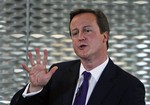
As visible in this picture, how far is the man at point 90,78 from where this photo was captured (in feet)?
4.59

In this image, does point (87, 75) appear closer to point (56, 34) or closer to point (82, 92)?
point (82, 92)

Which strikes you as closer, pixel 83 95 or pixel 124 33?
pixel 83 95

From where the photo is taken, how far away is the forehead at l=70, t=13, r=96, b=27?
1.52 meters

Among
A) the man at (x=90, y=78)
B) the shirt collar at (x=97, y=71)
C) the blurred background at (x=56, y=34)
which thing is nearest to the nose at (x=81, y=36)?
the man at (x=90, y=78)

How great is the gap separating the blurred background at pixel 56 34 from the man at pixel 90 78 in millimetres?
853

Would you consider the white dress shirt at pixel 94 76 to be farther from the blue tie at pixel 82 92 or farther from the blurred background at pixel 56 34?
the blurred background at pixel 56 34

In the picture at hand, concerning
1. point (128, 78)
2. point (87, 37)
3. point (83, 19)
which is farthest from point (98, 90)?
point (83, 19)

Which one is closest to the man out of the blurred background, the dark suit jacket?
the dark suit jacket

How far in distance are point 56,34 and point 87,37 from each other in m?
0.99

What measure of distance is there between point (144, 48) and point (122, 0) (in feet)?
1.48

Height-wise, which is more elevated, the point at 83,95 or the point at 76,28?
the point at 76,28

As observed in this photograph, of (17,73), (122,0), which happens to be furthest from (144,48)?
(17,73)

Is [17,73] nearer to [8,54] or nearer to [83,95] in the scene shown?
[8,54]

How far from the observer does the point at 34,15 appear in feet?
8.03
